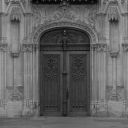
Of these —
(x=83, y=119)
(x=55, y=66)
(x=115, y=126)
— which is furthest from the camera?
(x=55, y=66)

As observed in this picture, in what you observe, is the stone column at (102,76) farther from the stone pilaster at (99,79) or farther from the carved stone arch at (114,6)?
the carved stone arch at (114,6)

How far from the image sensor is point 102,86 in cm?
1603

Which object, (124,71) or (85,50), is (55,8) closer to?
(85,50)

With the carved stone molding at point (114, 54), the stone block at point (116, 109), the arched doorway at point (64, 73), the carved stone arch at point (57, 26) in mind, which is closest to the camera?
the stone block at point (116, 109)

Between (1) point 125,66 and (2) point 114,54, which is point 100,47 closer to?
(2) point 114,54

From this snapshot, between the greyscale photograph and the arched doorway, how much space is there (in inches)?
1.6

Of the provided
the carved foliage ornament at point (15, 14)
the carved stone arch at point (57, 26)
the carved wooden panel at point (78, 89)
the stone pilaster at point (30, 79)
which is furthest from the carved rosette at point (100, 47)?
the carved foliage ornament at point (15, 14)

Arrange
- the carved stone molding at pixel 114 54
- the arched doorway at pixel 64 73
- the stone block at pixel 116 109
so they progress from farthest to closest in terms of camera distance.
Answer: the arched doorway at pixel 64 73 < the carved stone molding at pixel 114 54 < the stone block at pixel 116 109

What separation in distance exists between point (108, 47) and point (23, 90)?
3813mm

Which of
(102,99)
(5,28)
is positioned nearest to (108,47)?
(102,99)

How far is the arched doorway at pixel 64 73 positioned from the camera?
16.4m

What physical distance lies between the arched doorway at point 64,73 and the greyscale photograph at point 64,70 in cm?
4

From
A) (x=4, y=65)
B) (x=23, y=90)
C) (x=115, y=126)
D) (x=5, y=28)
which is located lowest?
(x=115, y=126)

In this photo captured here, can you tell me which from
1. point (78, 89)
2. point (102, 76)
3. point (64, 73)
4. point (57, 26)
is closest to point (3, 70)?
point (64, 73)
